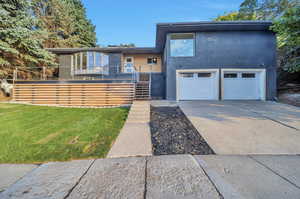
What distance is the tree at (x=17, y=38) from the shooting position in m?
Answer: 7.71

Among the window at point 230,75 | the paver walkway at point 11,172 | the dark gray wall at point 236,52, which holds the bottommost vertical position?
the paver walkway at point 11,172

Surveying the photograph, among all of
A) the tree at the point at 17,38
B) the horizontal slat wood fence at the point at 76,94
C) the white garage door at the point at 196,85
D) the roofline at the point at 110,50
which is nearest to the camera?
the horizontal slat wood fence at the point at 76,94

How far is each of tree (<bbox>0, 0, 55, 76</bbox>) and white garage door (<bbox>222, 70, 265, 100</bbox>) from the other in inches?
504

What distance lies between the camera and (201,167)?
1957 mm

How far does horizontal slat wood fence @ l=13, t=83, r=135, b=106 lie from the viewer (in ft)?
24.4

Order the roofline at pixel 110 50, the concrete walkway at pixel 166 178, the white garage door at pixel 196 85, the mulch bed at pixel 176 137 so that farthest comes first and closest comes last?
the roofline at pixel 110 50, the white garage door at pixel 196 85, the mulch bed at pixel 176 137, the concrete walkway at pixel 166 178

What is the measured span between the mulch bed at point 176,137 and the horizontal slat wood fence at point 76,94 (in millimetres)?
3498

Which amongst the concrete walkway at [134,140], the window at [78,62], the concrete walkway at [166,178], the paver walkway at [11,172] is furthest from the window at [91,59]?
the concrete walkway at [166,178]

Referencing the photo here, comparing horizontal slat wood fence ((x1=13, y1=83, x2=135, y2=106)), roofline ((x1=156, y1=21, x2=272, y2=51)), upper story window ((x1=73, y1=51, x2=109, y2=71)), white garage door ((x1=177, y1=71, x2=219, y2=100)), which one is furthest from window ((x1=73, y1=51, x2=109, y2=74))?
white garage door ((x1=177, y1=71, x2=219, y2=100))

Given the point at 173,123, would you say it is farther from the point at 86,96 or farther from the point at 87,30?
the point at 87,30

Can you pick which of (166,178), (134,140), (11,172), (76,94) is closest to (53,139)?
(11,172)

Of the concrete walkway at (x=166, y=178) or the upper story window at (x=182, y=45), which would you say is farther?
the upper story window at (x=182, y=45)

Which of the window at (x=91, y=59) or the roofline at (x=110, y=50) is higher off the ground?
the roofline at (x=110, y=50)

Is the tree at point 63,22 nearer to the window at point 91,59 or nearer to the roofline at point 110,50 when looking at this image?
the roofline at point 110,50
